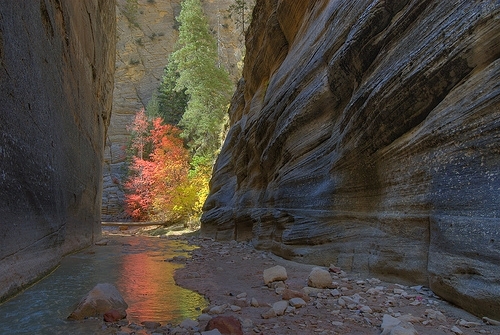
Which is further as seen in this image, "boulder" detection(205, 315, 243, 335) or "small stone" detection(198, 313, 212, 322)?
"small stone" detection(198, 313, 212, 322)

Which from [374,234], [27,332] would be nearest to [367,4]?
[374,234]

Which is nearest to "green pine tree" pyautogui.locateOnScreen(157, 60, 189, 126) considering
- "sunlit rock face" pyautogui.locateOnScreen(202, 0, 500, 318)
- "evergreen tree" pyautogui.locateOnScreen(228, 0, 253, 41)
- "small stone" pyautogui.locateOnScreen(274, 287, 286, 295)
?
"evergreen tree" pyautogui.locateOnScreen(228, 0, 253, 41)

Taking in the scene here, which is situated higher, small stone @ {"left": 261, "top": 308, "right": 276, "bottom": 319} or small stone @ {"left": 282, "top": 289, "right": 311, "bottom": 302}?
small stone @ {"left": 282, "top": 289, "right": 311, "bottom": 302}

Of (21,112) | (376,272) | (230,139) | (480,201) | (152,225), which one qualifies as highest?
(230,139)

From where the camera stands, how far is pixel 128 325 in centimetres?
281

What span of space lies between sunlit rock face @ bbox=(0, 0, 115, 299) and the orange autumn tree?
506 inches

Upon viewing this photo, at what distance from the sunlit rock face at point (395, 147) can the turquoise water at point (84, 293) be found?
2404 millimetres

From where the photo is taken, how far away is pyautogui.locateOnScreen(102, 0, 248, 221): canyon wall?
118ft

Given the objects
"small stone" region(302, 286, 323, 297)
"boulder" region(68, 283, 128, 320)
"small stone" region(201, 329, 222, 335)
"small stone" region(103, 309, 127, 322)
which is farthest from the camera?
"small stone" region(302, 286, 323, 297)

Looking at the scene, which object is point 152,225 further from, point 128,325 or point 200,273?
point 128,325

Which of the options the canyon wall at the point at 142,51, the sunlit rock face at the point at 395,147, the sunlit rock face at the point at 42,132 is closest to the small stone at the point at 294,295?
the sunlit rock face at the point at 395,147

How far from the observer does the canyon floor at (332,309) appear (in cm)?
266

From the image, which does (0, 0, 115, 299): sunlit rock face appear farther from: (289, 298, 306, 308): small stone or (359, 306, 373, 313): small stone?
(359, 306, 373, 313): small stone

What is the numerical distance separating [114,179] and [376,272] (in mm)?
30868
